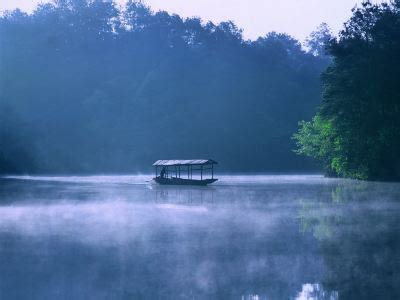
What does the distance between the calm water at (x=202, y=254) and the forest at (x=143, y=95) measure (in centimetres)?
7324

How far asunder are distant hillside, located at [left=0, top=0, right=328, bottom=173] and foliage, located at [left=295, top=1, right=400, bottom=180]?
135ft

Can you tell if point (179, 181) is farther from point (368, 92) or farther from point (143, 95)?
point (143, 95)

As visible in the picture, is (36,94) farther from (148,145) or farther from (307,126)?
(307,126)

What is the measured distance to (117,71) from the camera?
12150 centimetres

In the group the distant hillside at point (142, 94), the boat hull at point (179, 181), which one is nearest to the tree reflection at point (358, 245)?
the boat hull at point (179, 181)

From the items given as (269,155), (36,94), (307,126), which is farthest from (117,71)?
(307,126)

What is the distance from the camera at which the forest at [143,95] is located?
4136 inches

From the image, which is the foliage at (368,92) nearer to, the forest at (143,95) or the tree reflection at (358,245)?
the tree reflection at (358,245)

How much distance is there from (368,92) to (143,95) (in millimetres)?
59463

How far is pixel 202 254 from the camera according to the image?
16.5 m

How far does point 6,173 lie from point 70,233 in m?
77.3

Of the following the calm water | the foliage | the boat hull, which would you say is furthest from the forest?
the calm water

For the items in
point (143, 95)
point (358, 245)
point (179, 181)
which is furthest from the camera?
point (143, 95)

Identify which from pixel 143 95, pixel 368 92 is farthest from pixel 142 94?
pixel 368 92
